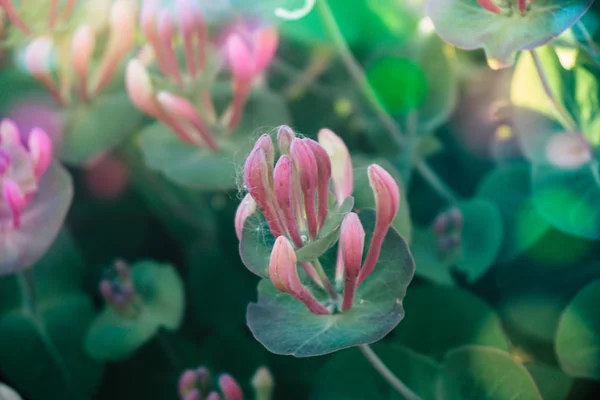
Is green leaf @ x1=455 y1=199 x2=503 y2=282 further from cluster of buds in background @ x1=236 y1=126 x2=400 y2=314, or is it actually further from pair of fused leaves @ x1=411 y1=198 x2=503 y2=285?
cluster of buds in background @ x1=236 y1=126 x2=400 y2=314

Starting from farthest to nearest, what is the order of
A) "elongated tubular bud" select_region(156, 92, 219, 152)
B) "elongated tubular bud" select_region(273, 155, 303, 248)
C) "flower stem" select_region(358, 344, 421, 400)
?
"elongated tubular bud" select_region(156, 92, 219, 152)
"flower stem" select_region(358, 344, 421, 400)
"elongated tubular bud" select_region(273, 155, 303, 248)

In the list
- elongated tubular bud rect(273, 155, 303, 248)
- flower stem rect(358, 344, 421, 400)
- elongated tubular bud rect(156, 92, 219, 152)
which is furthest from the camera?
elongated tubular bud rect(156, 92, 219, 152)

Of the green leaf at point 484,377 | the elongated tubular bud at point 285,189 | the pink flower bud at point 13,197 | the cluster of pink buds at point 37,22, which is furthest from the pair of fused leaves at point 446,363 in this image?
the cluster of pink buds at point 37,22

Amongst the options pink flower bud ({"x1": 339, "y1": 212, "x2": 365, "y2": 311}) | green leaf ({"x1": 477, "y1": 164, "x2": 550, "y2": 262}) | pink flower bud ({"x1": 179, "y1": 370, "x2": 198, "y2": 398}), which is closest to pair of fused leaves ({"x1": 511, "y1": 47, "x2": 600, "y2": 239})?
green leaf ({"x1": 477, "y1": 164, "x2": 550, "y2": 262})

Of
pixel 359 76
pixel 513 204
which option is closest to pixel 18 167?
pixel 359 76

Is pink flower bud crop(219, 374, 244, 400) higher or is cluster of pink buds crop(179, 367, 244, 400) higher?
pink flower bud crop(219, 374, 244, 400)

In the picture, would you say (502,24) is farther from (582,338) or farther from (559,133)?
(582,338)
